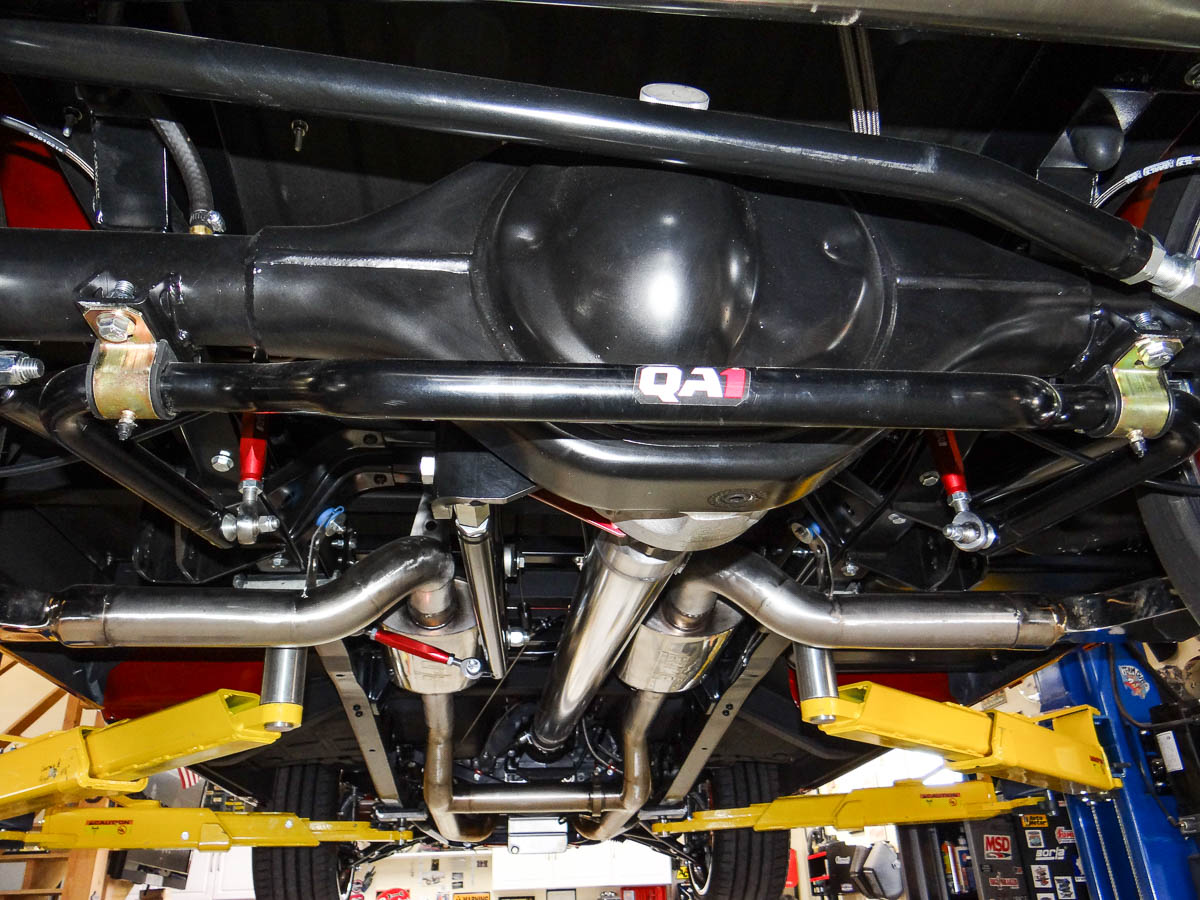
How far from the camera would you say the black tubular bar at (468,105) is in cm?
78

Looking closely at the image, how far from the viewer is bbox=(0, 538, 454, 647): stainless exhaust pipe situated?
1471 millimetres

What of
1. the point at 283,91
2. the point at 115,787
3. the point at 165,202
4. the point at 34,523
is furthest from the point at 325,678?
the point at 283,91

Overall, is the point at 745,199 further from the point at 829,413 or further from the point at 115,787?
the point at 115,787

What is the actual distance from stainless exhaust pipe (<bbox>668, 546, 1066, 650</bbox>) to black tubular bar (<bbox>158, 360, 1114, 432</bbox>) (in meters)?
0.68

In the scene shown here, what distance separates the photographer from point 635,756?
7.79ft

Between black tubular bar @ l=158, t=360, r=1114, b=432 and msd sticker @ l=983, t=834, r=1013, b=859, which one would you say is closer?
black tubular bar @ l=158, t=360, r=1114, b=432

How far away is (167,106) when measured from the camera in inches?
38.2

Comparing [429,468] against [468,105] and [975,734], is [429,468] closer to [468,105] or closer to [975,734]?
[468,105]

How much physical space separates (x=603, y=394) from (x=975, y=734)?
1606 mm

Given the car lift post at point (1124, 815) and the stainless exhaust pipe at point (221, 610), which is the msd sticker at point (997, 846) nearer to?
the car lift post at point (1124, 815)

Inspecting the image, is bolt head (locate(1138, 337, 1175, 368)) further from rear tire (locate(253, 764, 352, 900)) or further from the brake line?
rear tire (locate(253, 764, 352, 900))

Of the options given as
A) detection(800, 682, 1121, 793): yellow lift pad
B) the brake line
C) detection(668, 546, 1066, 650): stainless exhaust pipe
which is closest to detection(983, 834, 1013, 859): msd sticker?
detection(800, 682, 1121, 793): yellow lift pad

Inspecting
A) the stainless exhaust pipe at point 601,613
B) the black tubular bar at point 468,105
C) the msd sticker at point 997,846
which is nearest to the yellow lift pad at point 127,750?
the stainless exhaust pipe at point 601,613

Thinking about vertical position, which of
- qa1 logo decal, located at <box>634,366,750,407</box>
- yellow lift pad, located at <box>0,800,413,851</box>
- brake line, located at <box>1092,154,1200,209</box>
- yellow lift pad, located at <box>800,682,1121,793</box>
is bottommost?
yellow lift pad, located at <box>0,800,413,851</box>
